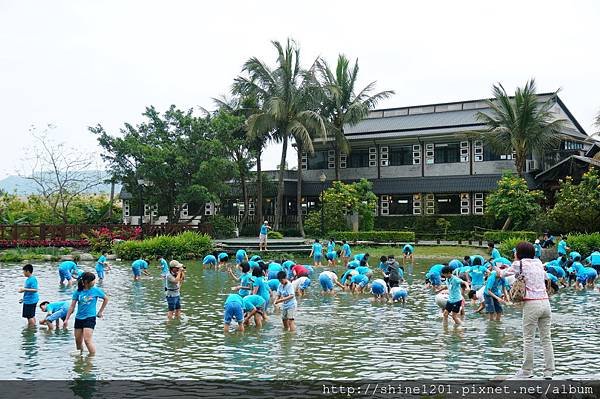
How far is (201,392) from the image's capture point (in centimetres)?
873

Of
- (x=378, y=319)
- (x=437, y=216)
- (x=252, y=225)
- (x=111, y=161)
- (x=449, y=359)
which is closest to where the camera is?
(x=449, y=359)

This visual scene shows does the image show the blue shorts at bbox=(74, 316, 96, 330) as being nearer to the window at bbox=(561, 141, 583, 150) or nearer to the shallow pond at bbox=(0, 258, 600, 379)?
the shallow pond at bbox=(0, 258, 600, 379)

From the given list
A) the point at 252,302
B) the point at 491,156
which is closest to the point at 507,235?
the point at 491,156

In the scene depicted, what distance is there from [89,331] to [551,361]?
712 centimetres

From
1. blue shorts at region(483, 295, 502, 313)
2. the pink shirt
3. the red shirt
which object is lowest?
blue shorts at region(483, 295, 502, 313)

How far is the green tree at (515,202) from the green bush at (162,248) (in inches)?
709

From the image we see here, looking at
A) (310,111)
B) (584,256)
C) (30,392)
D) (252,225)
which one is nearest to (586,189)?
(584,256)

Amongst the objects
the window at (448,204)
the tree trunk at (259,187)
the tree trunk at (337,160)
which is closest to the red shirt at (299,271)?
the tree trunk at (259,187)

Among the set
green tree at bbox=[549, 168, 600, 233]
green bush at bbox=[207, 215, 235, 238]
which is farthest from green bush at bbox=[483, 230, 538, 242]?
green bush at bbox=[207, 215, 235, 238]

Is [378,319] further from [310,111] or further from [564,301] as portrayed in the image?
[310,111]

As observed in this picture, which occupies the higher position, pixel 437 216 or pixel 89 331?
pixel 437 216

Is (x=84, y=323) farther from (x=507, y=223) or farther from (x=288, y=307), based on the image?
(x=507, y=223)

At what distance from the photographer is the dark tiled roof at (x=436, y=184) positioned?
144 ft

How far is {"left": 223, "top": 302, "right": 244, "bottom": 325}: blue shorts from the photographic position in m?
13.2
